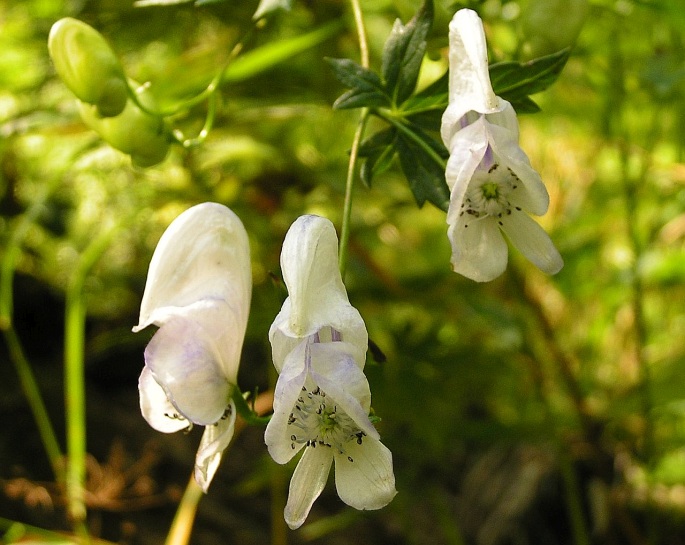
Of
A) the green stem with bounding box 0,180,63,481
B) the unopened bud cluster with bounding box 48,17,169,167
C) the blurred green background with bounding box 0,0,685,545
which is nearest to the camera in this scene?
the unopened bud cluster with bounding box 48,17,169,167

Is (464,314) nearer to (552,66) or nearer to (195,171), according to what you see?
(195,171)

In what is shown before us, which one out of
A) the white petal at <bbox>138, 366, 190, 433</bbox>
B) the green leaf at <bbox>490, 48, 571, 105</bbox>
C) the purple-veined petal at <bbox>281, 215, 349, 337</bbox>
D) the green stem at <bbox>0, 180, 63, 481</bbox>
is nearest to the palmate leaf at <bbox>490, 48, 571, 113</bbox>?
the green leaf at <bbox>490, 48, 571, 105</bbox>

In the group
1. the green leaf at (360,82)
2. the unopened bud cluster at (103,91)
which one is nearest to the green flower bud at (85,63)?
the unopened bud cluster at (103,91)

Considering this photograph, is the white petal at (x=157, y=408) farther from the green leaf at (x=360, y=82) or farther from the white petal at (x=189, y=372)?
the green leaf at (x=360, y=82)

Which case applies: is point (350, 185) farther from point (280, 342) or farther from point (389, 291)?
point (389, 291)

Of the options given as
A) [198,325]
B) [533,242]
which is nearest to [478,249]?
[533,242]

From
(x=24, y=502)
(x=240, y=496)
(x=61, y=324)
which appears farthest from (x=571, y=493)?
(x=61, y=324)

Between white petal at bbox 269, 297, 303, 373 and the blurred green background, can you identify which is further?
the blurred green background

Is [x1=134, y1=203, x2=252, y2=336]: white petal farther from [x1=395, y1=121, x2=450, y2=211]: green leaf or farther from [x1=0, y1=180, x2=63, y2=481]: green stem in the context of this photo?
[x1=0, y1=180, x2=63, y2=481]: green stem
